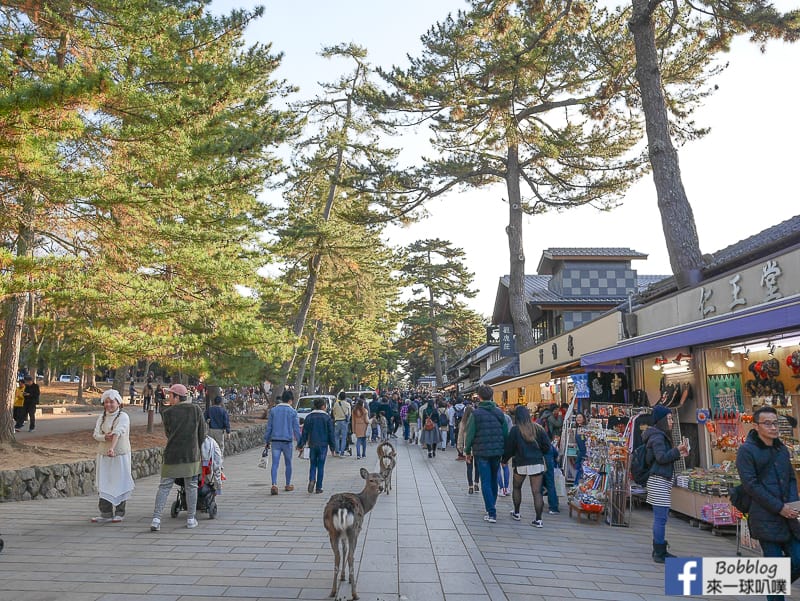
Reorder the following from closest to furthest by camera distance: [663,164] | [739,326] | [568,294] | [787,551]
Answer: [787,551], [739,326], [663,164], [568,294]

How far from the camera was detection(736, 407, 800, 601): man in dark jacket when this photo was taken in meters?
4.51

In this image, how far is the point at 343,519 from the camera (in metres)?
5.05

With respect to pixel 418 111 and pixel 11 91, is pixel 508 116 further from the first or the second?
pixel 11 91

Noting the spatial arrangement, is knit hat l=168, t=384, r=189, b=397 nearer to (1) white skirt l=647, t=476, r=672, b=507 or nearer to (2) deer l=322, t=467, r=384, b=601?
(2) deer l=322, t=467, r=384, b=601

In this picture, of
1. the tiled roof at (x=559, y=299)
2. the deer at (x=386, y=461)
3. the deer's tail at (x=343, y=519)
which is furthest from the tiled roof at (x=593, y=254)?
the deer's tail at (x=343, y=519)

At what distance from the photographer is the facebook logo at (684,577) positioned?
3793mm

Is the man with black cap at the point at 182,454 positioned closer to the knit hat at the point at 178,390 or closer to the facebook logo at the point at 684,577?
the knit hat at the point at 178,390

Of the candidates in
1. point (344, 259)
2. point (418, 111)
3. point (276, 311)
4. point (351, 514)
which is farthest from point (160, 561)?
point (276, 311)

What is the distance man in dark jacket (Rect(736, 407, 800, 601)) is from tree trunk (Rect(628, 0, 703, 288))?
24.5 feet

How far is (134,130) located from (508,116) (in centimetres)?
1100

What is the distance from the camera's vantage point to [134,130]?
36.1 ft

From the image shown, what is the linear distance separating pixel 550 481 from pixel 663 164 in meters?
7.28

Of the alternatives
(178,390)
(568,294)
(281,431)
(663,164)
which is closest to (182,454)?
(178,390)

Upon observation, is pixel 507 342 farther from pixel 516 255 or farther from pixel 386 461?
pixel 386 461
